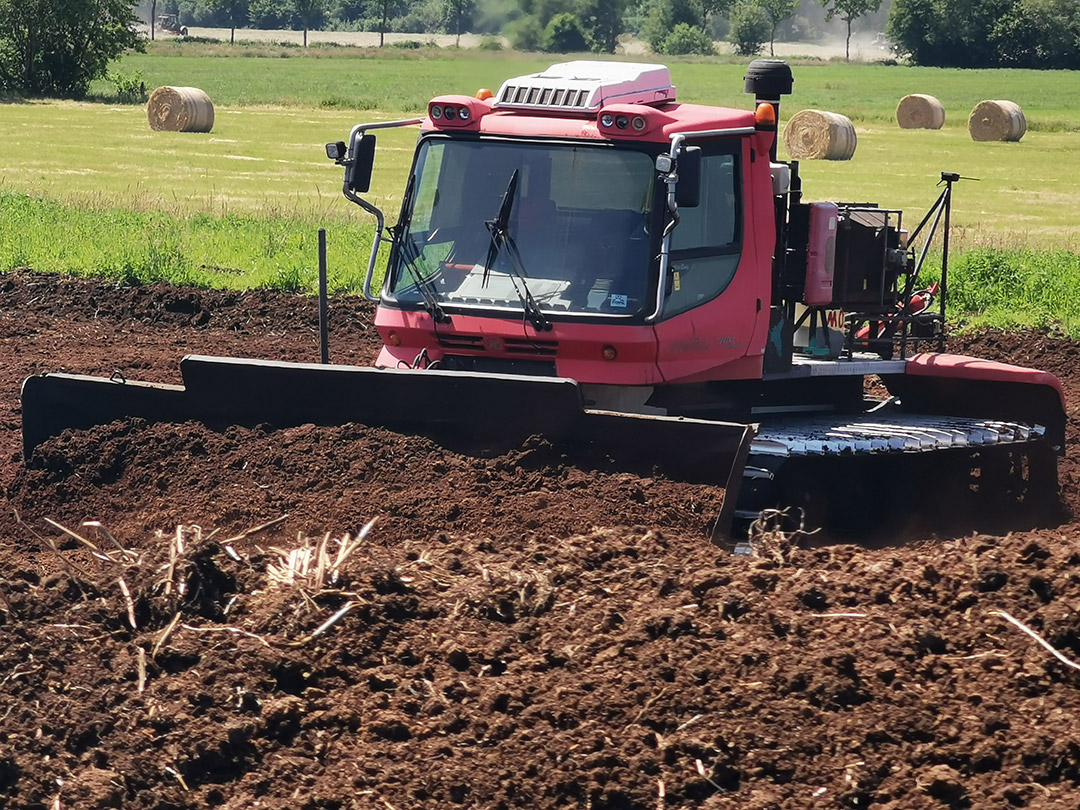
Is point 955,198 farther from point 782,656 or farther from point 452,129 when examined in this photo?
point 782,656

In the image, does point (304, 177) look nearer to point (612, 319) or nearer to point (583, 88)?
point (583, 88)

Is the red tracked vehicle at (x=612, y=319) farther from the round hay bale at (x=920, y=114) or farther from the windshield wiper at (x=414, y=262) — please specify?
the round hay bale at (x=920, y=114)

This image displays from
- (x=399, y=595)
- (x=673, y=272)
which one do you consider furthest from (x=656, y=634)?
(x=673, y=272)

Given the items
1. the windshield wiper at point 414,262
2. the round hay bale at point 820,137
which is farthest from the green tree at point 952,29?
the windshield wiper at point 414,262

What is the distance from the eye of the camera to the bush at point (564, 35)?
11195mm

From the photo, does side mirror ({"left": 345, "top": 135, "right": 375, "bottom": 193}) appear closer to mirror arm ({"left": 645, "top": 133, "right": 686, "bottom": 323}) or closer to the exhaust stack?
mirror arm ({"left": 645, "top": 133, "right": 686, "bottom": 323})

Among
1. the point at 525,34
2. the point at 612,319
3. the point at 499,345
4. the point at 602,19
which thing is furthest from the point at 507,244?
the point at 602,19

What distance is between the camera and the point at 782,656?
16.9ft

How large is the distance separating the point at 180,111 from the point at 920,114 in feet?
67.9

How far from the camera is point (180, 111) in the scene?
125 ft

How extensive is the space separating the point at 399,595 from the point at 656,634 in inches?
40.0

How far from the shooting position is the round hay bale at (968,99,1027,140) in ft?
128

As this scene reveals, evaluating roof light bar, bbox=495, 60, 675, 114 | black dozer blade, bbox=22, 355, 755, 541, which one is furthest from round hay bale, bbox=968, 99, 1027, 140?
black dozer blade, bbox=22, 355, 755, 541

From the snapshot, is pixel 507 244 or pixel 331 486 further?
pixel 507 244
